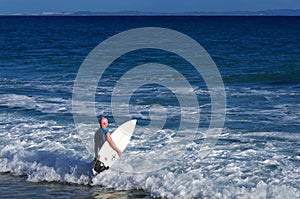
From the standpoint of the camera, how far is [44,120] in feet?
62.3

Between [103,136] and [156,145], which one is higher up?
[103,136]

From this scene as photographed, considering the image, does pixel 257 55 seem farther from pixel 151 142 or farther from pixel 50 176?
pixel 50 176

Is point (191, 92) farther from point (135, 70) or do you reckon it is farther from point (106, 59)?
point (106, 59)

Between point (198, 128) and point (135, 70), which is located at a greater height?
point (135, 70)

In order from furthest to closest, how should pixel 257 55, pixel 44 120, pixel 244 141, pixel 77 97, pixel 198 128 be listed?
pixel 257 55, pixel 77 97, pixel 44 120, pixel 198 128, pixel 244 141

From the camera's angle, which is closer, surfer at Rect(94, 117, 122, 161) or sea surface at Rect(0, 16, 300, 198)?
surfer at Rect(94, 117, 122, 161)

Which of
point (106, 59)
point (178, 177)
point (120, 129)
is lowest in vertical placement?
point (178, 177)

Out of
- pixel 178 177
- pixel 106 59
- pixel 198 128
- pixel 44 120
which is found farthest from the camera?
pixel 106 59

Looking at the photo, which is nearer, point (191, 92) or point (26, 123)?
point (26, 123)

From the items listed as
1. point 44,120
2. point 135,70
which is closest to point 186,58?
point 135,70

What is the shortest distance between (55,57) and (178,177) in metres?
30.5

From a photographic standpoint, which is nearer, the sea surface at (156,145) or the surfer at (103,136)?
the surfer at (103,136)

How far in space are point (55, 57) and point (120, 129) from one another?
28.7 metres

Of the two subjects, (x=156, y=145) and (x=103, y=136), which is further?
(x=156, y=145)
